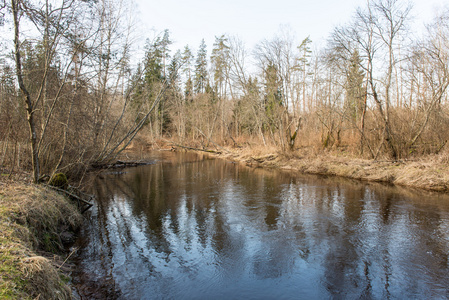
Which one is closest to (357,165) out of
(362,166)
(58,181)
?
(362,166)

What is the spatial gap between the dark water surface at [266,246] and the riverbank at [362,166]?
1.38 meters

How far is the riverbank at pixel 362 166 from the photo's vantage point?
43.9ft

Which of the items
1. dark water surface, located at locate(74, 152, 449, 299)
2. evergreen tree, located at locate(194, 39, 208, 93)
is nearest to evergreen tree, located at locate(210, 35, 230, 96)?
evergreen tree, located at locate(194, 39, 208, 93)

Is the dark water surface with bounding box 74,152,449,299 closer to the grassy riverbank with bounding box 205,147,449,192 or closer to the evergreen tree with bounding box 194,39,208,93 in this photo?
the grassy riverbank with bounding box 205,147,449,192

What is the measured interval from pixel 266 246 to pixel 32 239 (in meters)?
5.04

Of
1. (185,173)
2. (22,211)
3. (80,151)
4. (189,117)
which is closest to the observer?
(22,211)

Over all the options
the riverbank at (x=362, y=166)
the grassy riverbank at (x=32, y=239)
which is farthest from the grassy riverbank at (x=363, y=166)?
the grassy riverbank at (x=32, y=239)

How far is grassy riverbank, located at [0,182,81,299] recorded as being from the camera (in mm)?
3523

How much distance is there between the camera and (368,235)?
7719 mm

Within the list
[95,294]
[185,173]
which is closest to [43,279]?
[95,294]

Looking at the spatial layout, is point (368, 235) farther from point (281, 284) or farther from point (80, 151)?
point (80, 151)

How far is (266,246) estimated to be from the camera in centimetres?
709

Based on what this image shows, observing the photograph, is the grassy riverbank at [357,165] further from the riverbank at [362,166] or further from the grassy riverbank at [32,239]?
the grassy riverbank at [32,239]

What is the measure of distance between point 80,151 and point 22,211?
5355 mm
